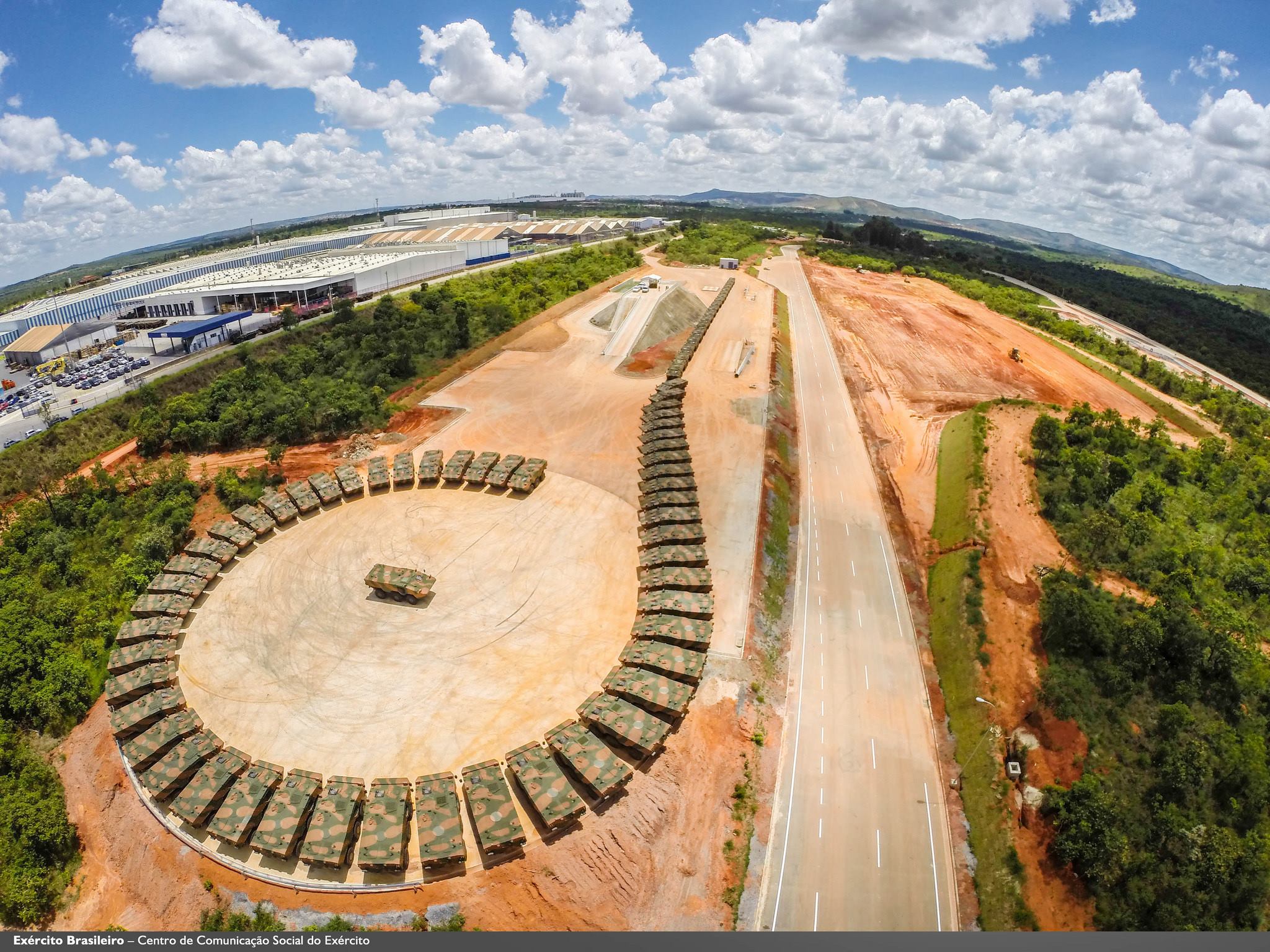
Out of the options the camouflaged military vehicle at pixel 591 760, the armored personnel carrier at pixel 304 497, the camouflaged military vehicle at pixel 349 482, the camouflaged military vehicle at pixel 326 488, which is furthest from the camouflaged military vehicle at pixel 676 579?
the armored personnel carrier at pixel 304 497

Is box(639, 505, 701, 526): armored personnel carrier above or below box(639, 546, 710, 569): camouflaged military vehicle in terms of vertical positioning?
above

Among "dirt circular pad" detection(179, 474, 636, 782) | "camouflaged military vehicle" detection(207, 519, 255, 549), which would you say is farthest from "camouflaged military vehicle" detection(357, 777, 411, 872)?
Answer: "camouflaged military vehicle" detection(207, 519, 255, 549)

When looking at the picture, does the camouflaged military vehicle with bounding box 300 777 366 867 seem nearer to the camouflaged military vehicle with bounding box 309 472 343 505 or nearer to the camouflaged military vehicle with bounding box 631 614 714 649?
the camouflaged military vehicle with bounding box 631 614 714 649

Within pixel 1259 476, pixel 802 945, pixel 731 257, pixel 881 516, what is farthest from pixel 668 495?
pixel 731 257

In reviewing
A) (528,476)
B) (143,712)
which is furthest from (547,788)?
(528,476)

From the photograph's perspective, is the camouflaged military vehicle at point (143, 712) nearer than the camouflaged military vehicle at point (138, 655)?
Yes

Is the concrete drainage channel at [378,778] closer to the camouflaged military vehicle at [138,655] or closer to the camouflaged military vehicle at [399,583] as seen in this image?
the camouflaged military vehicle at [138,655]

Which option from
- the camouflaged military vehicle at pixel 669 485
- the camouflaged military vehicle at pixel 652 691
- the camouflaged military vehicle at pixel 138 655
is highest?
the camouflaged military vehicle at pixel 669 485
